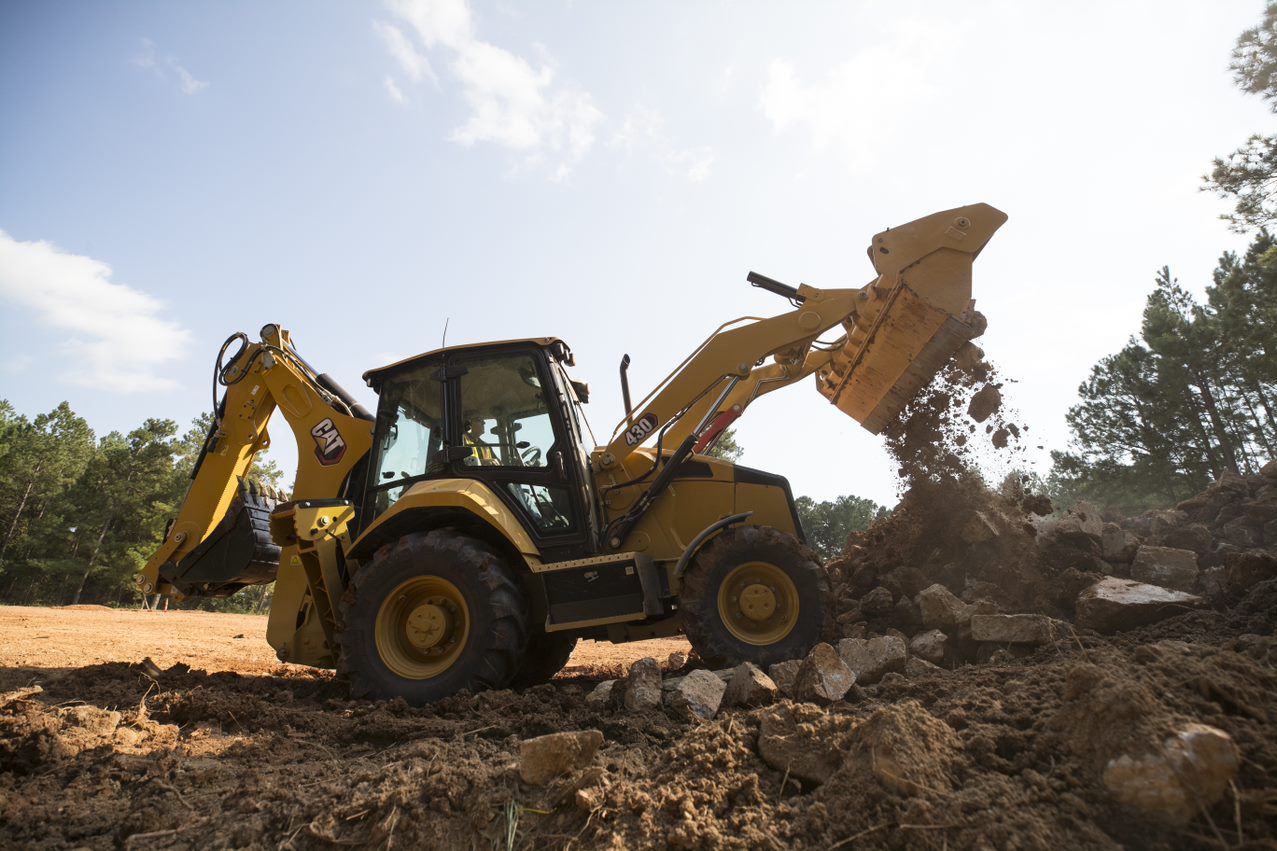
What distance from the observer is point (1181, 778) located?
2006 mm

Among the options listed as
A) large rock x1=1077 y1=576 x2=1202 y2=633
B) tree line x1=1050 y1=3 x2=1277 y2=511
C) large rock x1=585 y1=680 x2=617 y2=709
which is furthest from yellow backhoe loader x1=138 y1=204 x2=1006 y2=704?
tree line x1=1050 y1=3 x2=1277 y2=511

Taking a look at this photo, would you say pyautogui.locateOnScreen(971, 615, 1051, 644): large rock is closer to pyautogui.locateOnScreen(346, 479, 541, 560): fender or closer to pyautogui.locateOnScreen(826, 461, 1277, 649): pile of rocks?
pyautogui.locateOnScreen(826, 461, 1277, 649): pile of rocks

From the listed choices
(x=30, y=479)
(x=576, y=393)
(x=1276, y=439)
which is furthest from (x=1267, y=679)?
(x=30, y=479)

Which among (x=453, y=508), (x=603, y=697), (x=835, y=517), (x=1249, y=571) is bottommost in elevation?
(x=603, y=697)

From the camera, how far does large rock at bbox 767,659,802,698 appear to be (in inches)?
163

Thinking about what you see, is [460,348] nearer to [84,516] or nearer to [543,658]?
[543,658]

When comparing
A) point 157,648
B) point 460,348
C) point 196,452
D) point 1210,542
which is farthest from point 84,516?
point 1210,542

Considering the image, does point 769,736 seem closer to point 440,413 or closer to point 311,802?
point 311,802

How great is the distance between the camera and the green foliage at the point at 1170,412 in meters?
22.6

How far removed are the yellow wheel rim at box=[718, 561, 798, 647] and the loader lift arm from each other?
96 centimetres

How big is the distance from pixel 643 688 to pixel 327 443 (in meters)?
3.73

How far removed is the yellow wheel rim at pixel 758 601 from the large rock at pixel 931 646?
3.03 feet

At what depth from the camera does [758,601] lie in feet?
16.3

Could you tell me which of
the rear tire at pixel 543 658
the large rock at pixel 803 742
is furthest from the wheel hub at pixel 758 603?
the large rock at pixel 803 742
